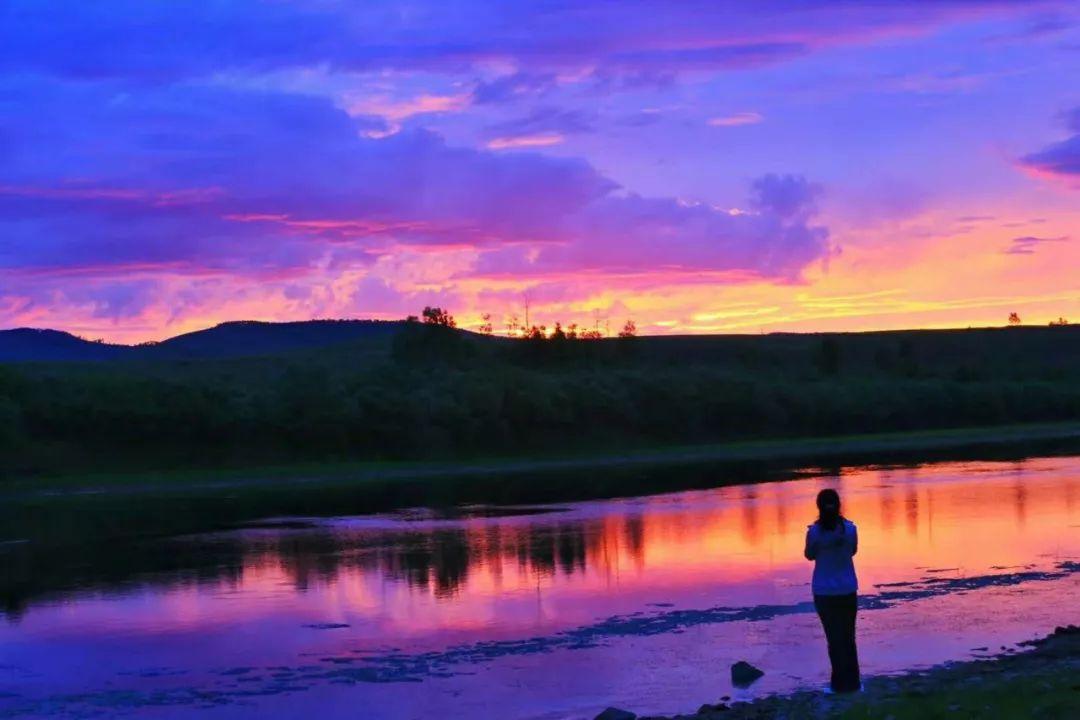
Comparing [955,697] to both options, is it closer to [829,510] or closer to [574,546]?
[829,510]

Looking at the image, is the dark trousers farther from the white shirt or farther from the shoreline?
the shoreline

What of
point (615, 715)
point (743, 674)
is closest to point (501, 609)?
point (743, 674)

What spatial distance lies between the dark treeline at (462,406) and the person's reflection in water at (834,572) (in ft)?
142

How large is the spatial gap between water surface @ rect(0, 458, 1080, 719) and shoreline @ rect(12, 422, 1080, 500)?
56.3 feet

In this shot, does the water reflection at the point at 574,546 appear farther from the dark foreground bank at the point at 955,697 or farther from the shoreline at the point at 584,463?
the shoreline at the point at 584,463

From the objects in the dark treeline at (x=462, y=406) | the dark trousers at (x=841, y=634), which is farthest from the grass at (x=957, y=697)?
the dark treeline at (x=462, y=406)

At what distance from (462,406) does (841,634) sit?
5007cm

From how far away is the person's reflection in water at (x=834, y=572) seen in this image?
12758 millimetres

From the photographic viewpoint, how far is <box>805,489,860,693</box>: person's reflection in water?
12.8 m

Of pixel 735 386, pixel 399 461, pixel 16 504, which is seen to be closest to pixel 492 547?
pixel 16 504

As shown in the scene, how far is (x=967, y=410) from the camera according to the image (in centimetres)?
8306

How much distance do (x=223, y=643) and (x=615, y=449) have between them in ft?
156

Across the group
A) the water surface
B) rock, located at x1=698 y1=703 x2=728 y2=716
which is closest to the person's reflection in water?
rock, located at x1=698 y1=703 x2=728 y2=716

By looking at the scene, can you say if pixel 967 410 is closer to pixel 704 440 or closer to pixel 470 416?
pixel 704 440
